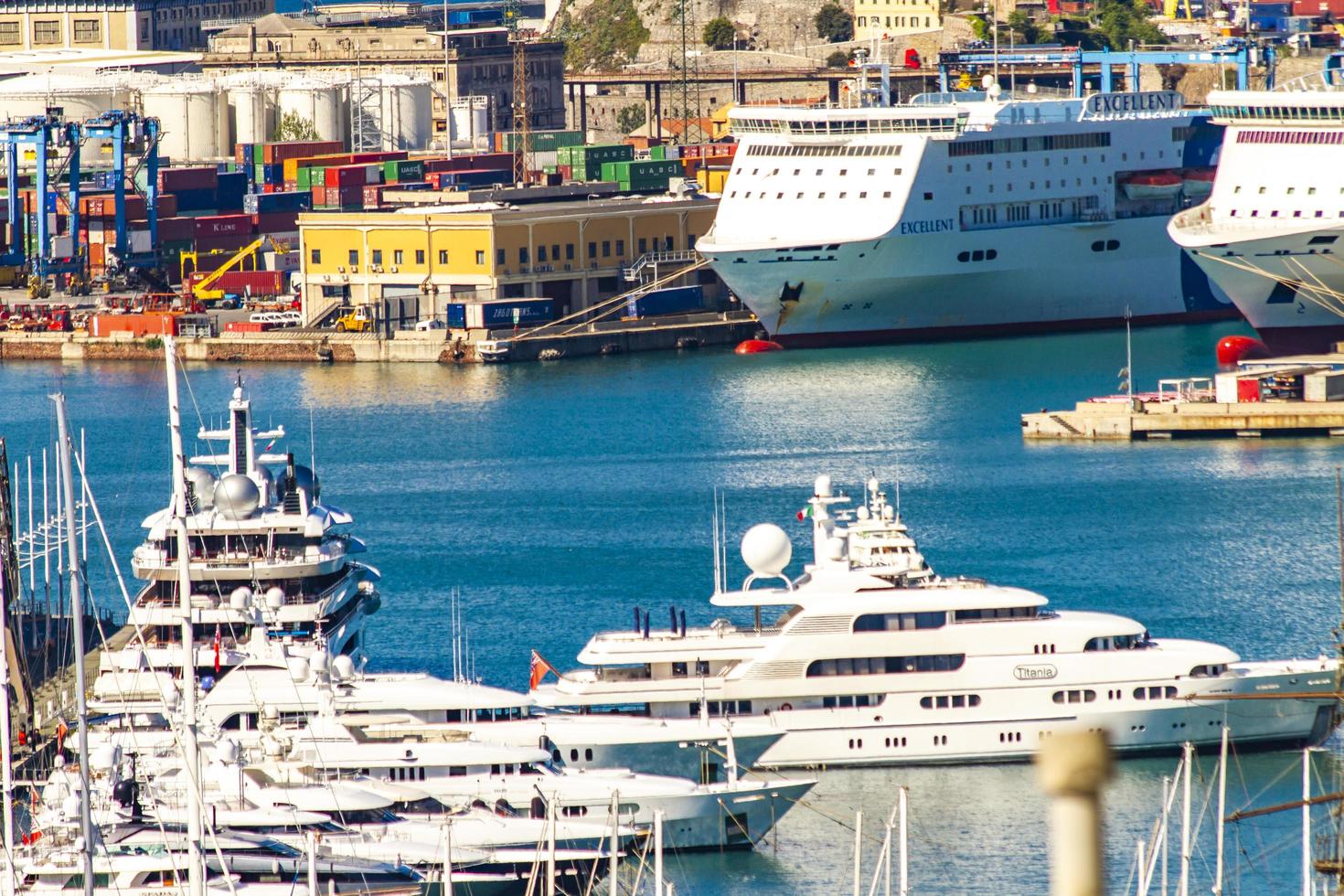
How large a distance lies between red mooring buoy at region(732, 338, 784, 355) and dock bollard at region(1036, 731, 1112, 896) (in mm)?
38248

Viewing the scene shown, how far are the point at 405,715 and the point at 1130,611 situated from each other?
7826mm

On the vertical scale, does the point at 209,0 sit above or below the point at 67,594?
above

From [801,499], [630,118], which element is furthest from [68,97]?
[801,499]

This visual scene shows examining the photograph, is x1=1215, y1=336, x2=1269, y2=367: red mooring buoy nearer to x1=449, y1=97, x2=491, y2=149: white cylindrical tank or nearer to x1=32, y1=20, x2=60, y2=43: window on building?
x1=449, y1=97, x2=491, y2=149: white cylindrical tank

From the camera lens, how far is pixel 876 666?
18797mm

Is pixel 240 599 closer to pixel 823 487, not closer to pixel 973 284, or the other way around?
pixel 823 487

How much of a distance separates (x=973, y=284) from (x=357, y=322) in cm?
971

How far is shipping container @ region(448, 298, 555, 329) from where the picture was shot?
147 feet

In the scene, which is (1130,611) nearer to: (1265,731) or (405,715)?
(1265,731)

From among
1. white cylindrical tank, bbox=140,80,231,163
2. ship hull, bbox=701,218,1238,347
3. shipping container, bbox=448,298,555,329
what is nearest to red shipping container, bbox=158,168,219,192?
white cylindrical tank, bbox=140,80,231,163

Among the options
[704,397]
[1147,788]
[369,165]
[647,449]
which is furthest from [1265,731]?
[369,165]

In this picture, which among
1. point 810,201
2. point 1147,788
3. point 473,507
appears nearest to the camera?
point 1147,788

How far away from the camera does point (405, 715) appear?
17.3 m

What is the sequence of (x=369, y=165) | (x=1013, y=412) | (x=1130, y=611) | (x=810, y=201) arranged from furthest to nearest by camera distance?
(x=369, y=165), (x=810, y=201), (x=1013, y=412), (x=1130, y=611)
